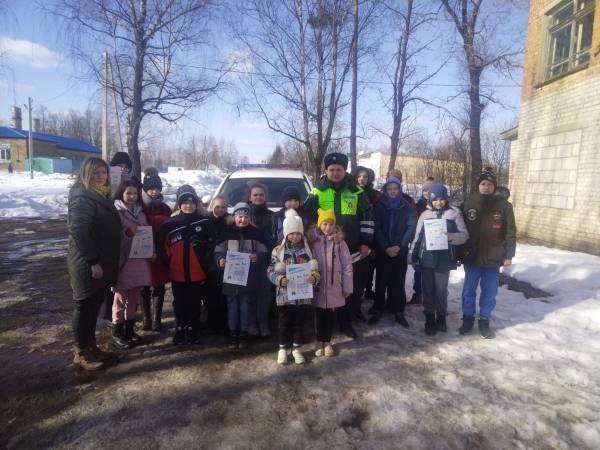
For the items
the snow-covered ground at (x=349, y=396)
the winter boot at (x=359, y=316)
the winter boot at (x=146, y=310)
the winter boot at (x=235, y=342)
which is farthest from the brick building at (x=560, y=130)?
the winter boot at (x=146, y=310)

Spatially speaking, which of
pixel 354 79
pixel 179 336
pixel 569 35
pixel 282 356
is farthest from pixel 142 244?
pixel 569 35

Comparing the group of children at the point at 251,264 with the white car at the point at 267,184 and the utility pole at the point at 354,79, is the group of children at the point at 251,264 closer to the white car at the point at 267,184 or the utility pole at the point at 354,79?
the white car at the point at 267,184

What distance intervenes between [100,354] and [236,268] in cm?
152

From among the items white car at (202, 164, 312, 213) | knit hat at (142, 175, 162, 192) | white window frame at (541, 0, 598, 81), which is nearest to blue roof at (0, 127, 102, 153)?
white car at (202, 164, 312, 213)

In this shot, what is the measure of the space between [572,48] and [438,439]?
10743mm

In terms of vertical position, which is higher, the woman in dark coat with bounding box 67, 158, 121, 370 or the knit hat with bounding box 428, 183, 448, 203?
the knit hat with bounding box 428, 183, 448, 203

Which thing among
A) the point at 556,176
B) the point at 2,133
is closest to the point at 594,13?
the point at 556,176

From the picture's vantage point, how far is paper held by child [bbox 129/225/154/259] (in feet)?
12.6

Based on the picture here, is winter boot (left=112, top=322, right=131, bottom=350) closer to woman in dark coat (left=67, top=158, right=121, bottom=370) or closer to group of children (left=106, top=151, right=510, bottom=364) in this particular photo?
group of children (left=106, top=151, right=510, bottom=364)

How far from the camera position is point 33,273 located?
Answer: 22.2ft

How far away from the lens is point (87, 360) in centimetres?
351

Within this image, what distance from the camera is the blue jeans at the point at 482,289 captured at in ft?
14.2

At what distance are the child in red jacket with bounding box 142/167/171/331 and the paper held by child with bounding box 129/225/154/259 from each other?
0.48 ft

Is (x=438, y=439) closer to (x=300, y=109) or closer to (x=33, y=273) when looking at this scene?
(x=33, y=273)
